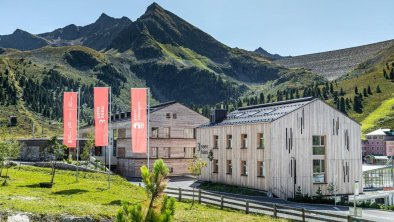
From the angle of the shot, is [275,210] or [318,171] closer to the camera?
[275,210]

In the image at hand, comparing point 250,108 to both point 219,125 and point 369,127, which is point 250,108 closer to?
point 219,125

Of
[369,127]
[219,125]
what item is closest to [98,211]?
[219,125]

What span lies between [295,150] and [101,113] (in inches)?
907

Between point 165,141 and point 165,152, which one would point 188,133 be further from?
point 165,152

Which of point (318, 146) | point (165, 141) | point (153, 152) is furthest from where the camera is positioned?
point (165, 141)

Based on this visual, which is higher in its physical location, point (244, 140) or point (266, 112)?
→ point (266, 112)

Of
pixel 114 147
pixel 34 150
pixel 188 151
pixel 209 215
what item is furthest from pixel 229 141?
pixel 34 150

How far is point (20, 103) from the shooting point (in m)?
196

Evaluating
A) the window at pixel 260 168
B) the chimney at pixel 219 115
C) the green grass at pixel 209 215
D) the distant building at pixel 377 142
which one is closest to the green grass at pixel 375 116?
the distant building at pixel 377 142

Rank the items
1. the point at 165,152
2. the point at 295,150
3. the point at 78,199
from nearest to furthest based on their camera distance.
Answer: the point at 78,199 < the point at 295,150 < the point at 165,152

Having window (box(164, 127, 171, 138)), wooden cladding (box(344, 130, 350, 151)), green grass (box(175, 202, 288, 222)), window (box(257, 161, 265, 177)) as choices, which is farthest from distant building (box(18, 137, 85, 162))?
wooden cladding (box(344, 130, 350, 151))

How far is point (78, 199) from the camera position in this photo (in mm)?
39062

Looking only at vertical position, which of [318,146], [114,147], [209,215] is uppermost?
[318,146]

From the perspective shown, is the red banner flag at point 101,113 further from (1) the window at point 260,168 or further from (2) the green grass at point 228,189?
(1) the window at point 260,168
